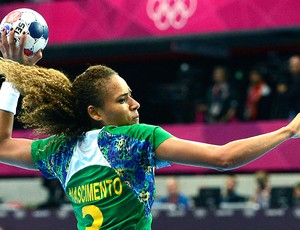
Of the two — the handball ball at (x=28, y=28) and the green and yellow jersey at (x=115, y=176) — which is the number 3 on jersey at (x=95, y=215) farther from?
the handball ball at (x=28, y=28)

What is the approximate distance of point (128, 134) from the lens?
406cm

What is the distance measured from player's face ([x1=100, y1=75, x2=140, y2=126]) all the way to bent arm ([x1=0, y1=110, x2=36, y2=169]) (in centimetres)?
56

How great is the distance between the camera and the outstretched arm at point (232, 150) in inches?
146

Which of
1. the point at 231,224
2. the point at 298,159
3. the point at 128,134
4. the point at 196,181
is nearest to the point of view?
the point at 128,134

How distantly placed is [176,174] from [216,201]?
3.35 meters

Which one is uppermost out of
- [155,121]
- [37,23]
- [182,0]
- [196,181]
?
[182,0]

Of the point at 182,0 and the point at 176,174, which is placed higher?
the point at 182,0

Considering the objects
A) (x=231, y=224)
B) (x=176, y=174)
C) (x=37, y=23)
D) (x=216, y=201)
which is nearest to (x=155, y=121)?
(x=176, y=174)

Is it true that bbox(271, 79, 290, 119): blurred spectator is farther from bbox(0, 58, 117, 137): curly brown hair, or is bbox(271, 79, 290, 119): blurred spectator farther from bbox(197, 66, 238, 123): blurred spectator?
bbox(0, 58, 117, 137): curly brown hair

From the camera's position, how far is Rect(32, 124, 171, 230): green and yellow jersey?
4.04 m

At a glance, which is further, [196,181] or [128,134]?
[196,181]

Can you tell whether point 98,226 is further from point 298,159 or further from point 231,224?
point 298,159

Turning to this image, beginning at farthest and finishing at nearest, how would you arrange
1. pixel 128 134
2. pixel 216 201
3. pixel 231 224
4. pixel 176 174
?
pixel 176 174, pixel 216 201, pixel 231 224, pixel 128 134

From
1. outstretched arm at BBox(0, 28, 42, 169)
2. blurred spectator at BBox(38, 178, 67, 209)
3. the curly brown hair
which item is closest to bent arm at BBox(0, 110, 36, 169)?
outstretched arm at BBox(0, 28, 42, 169)
